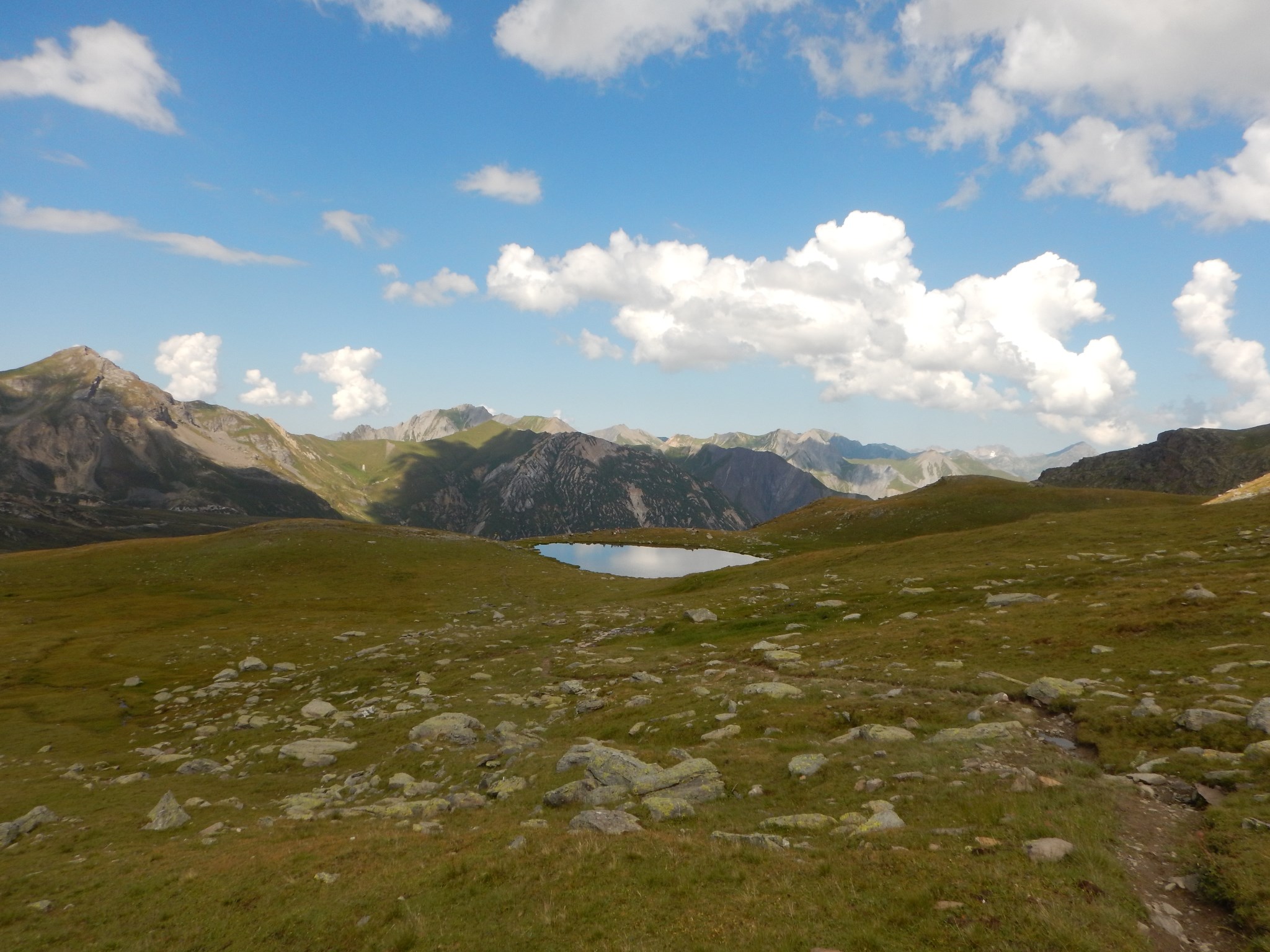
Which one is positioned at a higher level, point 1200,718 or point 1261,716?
point 1261,716

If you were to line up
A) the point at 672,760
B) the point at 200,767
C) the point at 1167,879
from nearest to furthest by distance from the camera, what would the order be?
1. the point at 1167,879
2. the point at 672,760
3. the point at 200,767

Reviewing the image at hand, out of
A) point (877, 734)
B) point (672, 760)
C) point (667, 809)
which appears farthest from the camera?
point (672, 760)

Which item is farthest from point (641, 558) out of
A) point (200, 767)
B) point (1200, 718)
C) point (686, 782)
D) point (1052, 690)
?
point (1200, 718)

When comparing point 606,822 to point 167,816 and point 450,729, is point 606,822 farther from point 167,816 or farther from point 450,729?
point 167,816

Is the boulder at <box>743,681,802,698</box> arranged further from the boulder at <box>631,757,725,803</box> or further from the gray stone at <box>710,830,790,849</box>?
the gray stone at <box>710,830,790,849</box>

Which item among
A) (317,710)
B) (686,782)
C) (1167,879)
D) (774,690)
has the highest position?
(1167,879)

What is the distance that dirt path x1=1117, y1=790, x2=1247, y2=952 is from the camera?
10031mm

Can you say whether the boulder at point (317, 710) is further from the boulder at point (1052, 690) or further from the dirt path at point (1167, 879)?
the dirt path at point (1167, 879)

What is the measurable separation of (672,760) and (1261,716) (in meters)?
18.2

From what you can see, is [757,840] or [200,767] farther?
[200,767]

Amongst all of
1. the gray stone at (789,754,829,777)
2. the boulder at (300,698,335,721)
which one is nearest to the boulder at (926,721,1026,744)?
the gray stone at (789,754,829,777)

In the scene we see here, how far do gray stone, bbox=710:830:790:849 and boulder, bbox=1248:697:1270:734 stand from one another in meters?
14.5

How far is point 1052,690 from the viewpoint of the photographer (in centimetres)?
2294

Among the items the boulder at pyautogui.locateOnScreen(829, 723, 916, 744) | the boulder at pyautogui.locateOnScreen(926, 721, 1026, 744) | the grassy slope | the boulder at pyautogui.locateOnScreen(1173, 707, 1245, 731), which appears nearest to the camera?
the grassy slope
